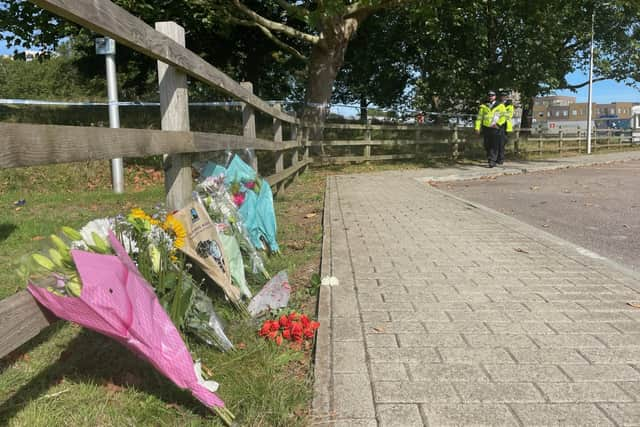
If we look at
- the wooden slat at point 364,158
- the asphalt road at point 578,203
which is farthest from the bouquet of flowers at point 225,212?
the wooden slat at point 364,158

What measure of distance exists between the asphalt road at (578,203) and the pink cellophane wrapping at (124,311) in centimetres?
413

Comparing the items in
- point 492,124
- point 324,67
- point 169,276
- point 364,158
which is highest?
point 324,67

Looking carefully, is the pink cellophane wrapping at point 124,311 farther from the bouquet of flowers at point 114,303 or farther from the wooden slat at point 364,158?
the wooden slat at point 364,158

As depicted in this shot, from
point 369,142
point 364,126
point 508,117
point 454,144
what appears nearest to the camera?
point 508,117

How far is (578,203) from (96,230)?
8.16 meters

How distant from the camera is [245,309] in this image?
316 cm

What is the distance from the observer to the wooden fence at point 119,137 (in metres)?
1.70

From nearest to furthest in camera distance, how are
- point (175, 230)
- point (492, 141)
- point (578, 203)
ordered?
point (175, 230), point (578, 203), point (492, 141)

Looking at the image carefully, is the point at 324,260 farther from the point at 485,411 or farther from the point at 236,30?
the point at 236,30

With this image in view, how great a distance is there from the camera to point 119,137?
2.28 metres

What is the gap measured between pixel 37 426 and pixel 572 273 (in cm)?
365

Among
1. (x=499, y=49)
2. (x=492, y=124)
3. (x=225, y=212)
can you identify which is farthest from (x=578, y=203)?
(x=499, y=49)

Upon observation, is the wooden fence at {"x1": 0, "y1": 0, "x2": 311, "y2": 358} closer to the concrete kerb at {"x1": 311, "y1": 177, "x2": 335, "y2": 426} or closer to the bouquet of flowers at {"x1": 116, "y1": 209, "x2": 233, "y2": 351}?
the bouquet of flowers at {"x1": 116, "y1": 209, "x2": 233, "y2": 351}

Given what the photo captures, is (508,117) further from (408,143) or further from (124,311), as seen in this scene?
(124,311)
